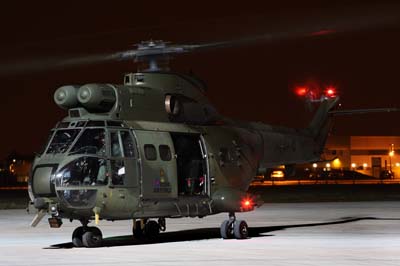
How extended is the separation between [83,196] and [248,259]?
4033mm

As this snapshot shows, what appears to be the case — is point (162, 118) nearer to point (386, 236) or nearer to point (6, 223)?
point (386, 236)

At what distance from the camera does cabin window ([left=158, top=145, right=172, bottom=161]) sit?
18609mm

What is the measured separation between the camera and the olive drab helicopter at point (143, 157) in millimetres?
17062

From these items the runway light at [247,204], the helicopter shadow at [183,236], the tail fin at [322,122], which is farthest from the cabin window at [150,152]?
the tail fin at [322,122]

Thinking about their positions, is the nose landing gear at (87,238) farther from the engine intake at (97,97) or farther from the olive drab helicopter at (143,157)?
the engine intake at (97,97)

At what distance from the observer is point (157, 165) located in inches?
723

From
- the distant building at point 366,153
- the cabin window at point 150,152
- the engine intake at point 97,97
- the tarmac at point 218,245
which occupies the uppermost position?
the distant building at point 366,153

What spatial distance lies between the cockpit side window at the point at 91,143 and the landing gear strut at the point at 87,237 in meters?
1.77

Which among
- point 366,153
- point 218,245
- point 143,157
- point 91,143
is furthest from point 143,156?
point 366,153

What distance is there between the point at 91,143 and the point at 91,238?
6.98 ft

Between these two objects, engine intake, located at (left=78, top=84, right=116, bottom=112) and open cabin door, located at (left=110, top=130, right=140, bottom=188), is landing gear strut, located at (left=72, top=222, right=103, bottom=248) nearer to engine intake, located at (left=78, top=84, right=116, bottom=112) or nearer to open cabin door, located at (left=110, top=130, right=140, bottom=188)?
open cabin door, located at (left=110, top=130, right=140, bottom=188)

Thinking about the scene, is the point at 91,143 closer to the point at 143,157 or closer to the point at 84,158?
the point at 84,158

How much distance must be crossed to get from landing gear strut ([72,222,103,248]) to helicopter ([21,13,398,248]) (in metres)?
0.02

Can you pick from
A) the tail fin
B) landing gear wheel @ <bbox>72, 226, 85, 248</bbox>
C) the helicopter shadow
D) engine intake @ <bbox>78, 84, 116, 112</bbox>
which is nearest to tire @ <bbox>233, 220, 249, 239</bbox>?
the helicopter shadow
